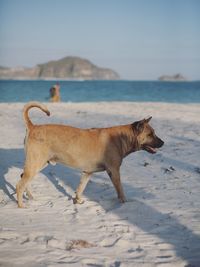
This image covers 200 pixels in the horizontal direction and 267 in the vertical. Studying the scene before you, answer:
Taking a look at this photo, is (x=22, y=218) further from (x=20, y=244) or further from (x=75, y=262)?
(x=75, y=262)

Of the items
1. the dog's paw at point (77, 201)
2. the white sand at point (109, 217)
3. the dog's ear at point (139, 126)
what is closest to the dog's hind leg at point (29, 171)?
the white sand at point (109, 217)

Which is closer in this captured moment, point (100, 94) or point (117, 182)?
point (117, 182)

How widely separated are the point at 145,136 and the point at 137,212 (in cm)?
142

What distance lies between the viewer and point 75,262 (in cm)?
415

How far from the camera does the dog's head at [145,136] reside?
6703mm

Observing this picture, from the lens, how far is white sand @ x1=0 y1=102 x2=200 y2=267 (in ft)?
14.2

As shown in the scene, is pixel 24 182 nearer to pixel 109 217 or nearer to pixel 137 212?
pixel 109 217

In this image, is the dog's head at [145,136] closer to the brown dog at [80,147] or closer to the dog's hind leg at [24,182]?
the brown dog at [80,147]

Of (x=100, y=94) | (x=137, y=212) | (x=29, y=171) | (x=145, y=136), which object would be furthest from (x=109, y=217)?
(x=100, y=94)

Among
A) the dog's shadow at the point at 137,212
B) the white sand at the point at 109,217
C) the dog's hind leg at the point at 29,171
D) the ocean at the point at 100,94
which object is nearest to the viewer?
the white sand at the point at 109,217

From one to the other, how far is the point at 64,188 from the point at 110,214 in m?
1.77

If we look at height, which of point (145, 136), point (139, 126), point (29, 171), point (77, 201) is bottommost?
point (77, 201)

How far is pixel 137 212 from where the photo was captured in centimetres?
587

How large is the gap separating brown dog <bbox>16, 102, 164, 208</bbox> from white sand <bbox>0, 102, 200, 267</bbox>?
44 centimetres
